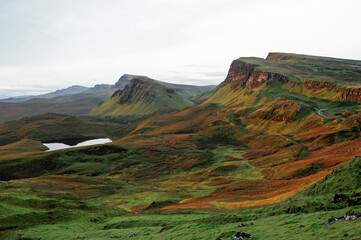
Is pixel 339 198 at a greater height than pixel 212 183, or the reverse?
pixel 339 198

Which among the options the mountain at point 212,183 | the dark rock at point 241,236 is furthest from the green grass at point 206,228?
the dark rock at point 241,236

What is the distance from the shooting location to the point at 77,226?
4281 cm

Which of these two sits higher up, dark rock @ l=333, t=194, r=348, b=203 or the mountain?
dark rock @ l=333, t=194, r=348, b=203

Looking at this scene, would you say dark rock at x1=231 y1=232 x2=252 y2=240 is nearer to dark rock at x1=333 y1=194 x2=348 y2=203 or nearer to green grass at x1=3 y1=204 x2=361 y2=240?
green grass at x1=3 y1=204 x2=361 y2=240

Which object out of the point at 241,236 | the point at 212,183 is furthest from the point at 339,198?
the point at 212,183

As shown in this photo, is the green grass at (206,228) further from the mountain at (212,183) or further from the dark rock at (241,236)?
the dark rock at (241,236)

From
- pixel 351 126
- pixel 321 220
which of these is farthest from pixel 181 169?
pixel 321 220

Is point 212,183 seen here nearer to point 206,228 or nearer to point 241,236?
point 206,228

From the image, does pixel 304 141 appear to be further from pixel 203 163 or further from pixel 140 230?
pixel 140 230

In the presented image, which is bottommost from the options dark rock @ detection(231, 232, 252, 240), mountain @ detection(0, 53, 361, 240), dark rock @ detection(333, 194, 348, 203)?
mountain @ detection(0, 53, 361, 240)

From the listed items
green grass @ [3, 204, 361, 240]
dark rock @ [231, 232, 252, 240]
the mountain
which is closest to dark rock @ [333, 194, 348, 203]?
the mountain

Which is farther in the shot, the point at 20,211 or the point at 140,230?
the point at 20,211

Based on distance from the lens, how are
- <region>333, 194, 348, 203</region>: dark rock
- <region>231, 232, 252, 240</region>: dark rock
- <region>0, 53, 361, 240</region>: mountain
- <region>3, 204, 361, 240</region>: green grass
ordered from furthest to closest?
<region>0, 53, 361, 240</region>: mountain → <region>333, 194, 348, 203</region>: dark rock → <region>231, 232, 252, 240</region>: dark rock → <region>3, 204, 361, 240</region>: green grass

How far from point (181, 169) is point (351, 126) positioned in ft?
307
